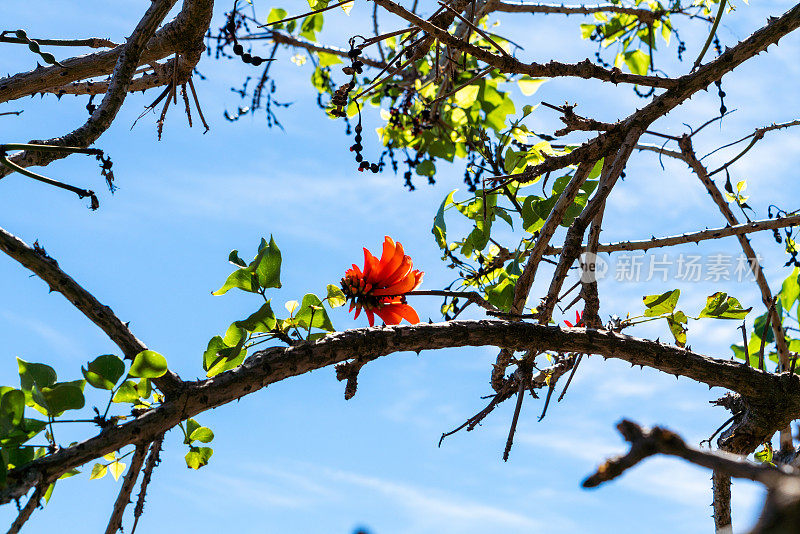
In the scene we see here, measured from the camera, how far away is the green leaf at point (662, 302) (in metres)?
1.16

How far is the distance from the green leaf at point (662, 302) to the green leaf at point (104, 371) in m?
0.85

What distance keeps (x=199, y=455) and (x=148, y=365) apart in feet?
1.09

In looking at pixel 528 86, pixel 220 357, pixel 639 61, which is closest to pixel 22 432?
pixel 220 357

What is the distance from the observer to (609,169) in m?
1.32

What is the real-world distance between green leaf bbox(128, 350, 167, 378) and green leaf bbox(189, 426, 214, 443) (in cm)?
27

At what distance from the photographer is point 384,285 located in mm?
1334

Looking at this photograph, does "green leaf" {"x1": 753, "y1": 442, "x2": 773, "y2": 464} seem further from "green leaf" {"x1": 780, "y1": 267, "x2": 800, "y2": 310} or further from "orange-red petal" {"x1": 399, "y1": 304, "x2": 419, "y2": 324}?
"orange-red petal" {"x1": 399, "y1": 304, "x2": 419, "y2": 324}

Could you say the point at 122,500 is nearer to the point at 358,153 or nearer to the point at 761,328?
the point at 358,153

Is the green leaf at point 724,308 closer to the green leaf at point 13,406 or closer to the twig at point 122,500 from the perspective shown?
the twig at point 122,500

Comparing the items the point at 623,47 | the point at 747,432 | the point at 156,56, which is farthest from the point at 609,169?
the point at 623,47

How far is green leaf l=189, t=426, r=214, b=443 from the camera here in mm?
1073

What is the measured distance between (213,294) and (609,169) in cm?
79

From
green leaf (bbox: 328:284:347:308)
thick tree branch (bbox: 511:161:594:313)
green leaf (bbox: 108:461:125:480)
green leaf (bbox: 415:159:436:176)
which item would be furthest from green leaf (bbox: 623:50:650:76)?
green leaf (bbox: 108:461:125:480)

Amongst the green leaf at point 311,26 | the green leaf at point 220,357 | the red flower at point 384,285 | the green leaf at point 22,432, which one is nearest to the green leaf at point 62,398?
the green leaf at point 22,432
